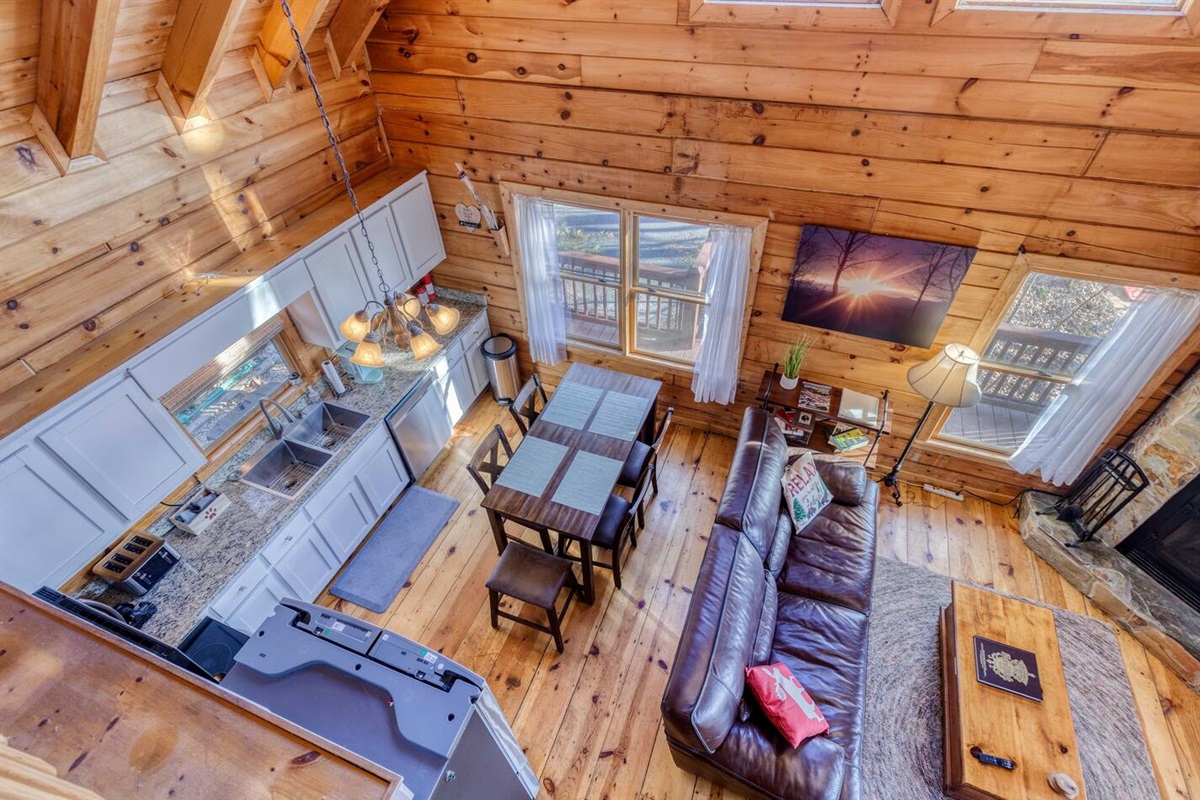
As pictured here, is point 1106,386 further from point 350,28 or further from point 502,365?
point 350,28

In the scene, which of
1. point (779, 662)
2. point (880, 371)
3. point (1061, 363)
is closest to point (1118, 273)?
point (1061, 363)

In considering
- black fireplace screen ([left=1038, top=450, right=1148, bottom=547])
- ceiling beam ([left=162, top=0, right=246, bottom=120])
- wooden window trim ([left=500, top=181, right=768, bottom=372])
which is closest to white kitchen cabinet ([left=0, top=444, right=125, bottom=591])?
ceiling beam ([left=162, top=0, right=246, bottom=120])

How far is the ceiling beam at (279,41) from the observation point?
266 centimetres

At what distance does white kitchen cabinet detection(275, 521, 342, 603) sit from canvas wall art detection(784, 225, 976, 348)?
3.29 metres

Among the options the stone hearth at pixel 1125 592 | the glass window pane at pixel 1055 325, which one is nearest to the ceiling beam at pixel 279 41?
the glass window pane at pixel 1055 325

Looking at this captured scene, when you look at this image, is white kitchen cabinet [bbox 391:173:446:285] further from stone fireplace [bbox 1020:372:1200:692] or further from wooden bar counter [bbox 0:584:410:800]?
stone fireplace [bbox 1020:372:1200:692]

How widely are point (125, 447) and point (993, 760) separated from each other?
4.11 metres

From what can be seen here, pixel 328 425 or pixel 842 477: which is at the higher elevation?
pixel 842 477

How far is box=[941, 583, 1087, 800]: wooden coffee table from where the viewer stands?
2.38 metres

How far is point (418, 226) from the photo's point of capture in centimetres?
393

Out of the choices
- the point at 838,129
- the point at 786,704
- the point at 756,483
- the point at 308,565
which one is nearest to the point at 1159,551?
the point at 756,483

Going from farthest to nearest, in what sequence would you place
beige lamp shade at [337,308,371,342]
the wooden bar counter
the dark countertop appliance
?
1. beige lamp shade at [337,308,371,342]
2. the dark countertop appliance
3. the wooden bar counter

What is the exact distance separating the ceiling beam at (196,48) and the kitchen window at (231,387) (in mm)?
1212

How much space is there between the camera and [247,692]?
70.6 inches
